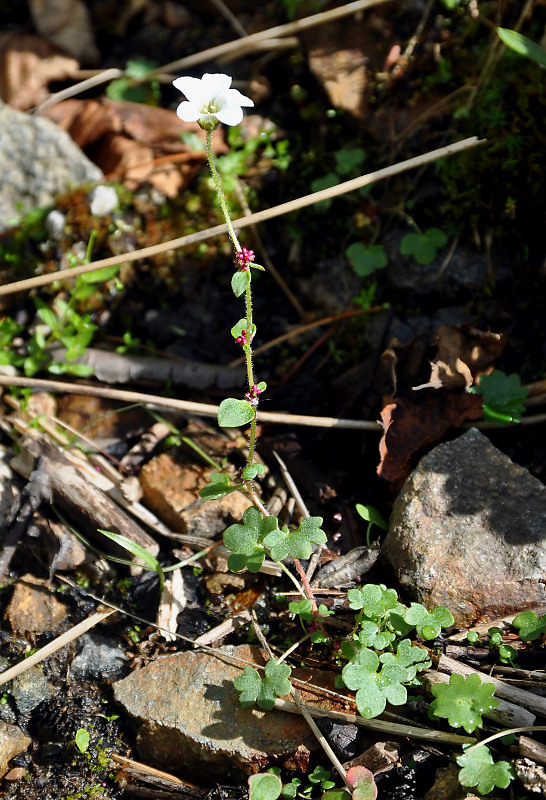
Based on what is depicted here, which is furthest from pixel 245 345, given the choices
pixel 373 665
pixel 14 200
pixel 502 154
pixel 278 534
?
pixel 14 200

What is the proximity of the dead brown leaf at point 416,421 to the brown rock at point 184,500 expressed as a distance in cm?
67

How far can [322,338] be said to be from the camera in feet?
11.3

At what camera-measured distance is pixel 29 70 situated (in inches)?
167

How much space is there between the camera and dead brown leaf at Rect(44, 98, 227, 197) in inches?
155

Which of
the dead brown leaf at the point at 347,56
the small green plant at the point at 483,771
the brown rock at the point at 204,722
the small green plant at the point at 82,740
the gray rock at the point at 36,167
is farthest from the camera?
the gray rock at the point at 36,167

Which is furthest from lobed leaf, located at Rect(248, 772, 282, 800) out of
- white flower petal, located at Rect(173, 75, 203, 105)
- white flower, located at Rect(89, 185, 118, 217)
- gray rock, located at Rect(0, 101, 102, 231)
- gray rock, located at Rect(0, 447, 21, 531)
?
gray rock, located at Rect(0, 101, 102, 231)

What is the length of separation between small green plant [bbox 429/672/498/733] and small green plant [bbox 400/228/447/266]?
6.45 feet

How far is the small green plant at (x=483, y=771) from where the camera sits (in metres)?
2.01

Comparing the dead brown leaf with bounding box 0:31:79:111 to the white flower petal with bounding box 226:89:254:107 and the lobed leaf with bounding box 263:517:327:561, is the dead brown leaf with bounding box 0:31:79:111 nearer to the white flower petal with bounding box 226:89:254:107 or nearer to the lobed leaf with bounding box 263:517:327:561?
the white flower petal with bounding box 226:89:254:107

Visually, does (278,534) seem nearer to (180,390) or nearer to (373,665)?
(373,665)

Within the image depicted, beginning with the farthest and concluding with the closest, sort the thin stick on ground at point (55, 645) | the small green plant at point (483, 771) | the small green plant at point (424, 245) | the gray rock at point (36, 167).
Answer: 1. the gray rock at point (36, 167)
2. the small green plant at point (424, 245)
3. the thin stick on ground at point (55, 645)
4. the small green plant at point (483, 771)

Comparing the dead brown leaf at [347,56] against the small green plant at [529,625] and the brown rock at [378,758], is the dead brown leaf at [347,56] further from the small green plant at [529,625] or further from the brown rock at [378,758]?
the brown rock at [378,758]

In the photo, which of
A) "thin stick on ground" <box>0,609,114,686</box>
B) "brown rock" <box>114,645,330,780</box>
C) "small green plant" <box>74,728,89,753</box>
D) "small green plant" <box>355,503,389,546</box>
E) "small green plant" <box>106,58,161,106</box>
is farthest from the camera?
"small green plant" <box>106,58,161,106</box>

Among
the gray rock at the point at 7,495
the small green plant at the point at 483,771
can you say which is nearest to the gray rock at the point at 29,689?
the gray rock at the point at 7,495
